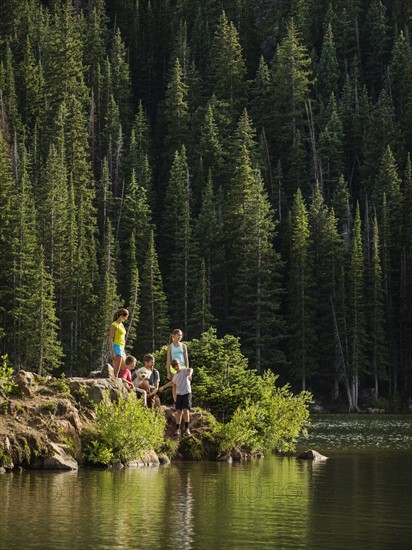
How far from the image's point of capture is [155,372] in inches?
1208

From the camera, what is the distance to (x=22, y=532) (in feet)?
49.6

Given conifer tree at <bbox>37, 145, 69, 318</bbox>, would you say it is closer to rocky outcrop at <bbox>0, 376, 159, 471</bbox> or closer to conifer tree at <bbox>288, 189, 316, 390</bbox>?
conifer tree at <bbox>288, 189, 316, 390</bbox>

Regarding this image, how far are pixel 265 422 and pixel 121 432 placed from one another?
777cm

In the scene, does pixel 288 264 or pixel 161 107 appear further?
pixel 161 107

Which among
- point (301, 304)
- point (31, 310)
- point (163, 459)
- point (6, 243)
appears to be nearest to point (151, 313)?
point (301, 304)

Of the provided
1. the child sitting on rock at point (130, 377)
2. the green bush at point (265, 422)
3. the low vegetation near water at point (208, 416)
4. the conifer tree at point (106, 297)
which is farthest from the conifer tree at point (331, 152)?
the child sitting on rock at point (130, 377)

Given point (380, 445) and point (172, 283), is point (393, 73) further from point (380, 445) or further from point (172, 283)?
point (380, 445)

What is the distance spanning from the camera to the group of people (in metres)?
28.7

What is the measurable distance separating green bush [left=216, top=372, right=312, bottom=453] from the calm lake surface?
180 cm

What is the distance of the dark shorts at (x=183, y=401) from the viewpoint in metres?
29.0

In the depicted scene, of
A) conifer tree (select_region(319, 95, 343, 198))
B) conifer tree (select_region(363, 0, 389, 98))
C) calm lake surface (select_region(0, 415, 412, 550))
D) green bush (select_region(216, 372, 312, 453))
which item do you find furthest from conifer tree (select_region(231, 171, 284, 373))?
calm lake surface (select_region(0, 415, 412, 550))

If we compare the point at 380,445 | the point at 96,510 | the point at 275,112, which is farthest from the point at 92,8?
the point at 96,510

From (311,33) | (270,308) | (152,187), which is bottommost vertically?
(270,308)

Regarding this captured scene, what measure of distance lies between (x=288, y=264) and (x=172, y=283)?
38.6 ft
